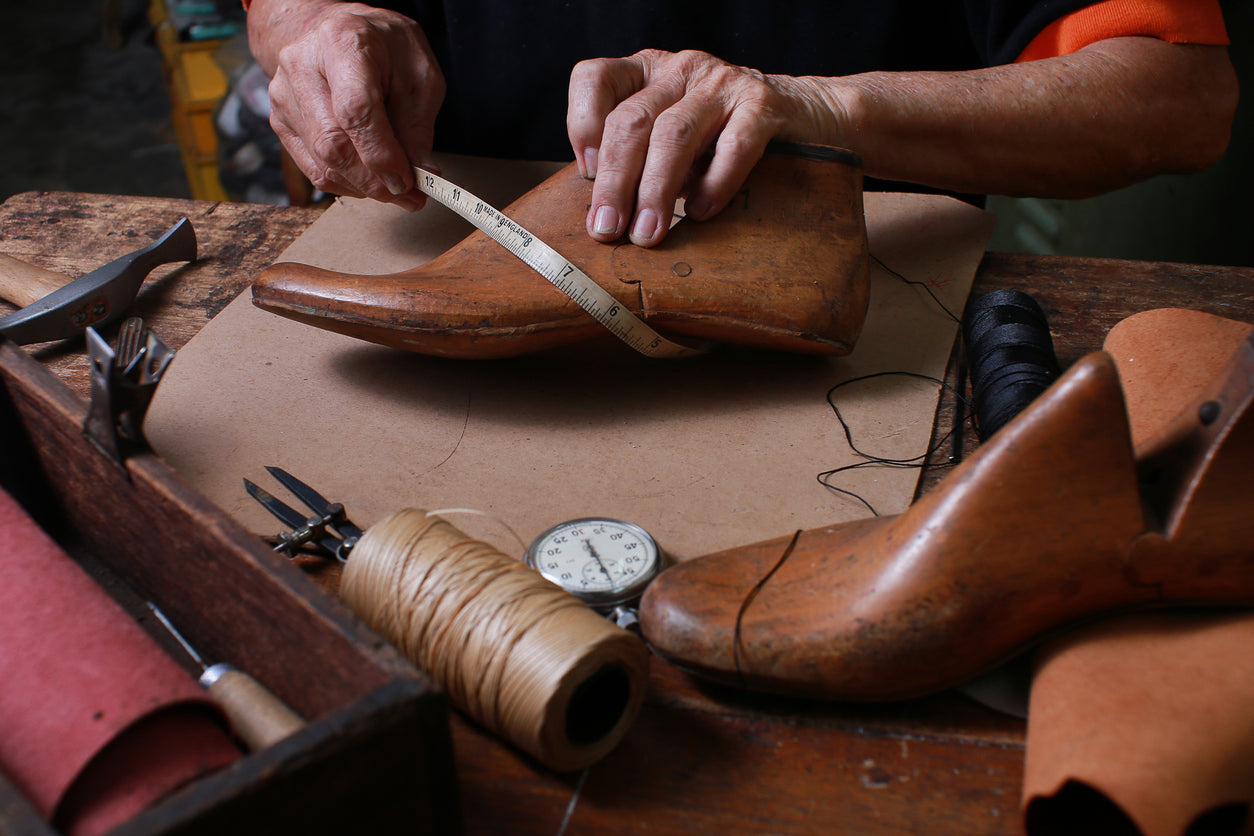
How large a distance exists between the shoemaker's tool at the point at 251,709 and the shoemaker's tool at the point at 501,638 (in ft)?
0.34

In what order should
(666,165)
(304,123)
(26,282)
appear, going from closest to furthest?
(666,165), (26,282), (304,123)

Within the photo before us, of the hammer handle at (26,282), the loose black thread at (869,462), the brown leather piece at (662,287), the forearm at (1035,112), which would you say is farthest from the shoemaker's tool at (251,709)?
the forearm at (1035,112)

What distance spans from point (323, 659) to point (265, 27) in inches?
56.4

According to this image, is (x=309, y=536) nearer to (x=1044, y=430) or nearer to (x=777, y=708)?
(x=777, y=708)

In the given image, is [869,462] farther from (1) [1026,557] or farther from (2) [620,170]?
(2) [620,170]

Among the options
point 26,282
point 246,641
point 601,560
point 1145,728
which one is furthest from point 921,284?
point 26,282

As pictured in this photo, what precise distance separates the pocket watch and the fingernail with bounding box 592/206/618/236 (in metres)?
0.39

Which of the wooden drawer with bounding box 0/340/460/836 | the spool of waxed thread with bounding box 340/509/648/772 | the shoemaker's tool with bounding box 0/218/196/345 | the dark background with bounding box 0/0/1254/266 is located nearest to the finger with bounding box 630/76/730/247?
the spool of waxed thread with bounding box 340/509/648/772

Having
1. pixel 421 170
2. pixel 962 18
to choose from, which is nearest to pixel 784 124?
pixel 421 170

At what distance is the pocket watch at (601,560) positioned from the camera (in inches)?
32.3

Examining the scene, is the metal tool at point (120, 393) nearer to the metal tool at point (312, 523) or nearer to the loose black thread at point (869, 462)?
the metal tool at point (312, 523)

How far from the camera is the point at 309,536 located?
0.89 metres

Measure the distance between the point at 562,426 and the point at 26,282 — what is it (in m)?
0.82

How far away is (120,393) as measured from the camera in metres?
0.74
